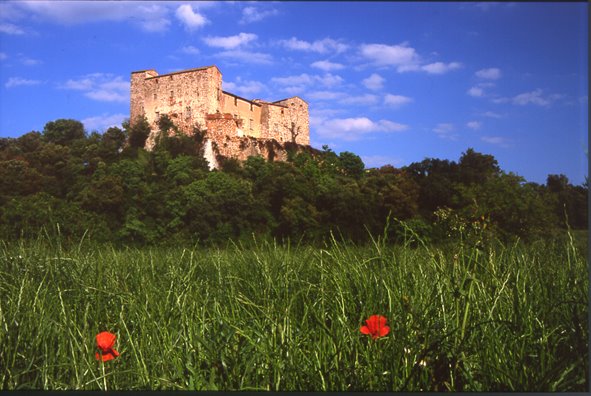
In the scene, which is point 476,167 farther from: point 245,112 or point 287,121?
point 245,112

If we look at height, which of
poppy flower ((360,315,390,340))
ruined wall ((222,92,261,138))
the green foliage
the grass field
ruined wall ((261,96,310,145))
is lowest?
the grass field

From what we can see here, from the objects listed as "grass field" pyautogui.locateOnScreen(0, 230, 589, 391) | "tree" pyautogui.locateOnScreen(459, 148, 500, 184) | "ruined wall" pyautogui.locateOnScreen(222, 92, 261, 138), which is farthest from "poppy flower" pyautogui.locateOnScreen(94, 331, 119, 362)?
"ruined wall" pyautogui.locateOnScreen(222, 92, 261, 138)

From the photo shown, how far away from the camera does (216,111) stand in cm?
473

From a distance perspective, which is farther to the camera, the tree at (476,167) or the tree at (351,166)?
the tree at (351,166)

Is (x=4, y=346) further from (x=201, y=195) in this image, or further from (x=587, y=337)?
(x=201, y=195)

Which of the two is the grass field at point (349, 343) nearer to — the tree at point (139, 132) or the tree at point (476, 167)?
the tree at point (476, 167)

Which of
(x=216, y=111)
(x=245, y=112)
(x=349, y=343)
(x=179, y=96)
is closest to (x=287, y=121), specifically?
(x=245, y=112)

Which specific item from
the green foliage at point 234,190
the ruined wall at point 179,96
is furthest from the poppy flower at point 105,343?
the ruined wall at point 179,96

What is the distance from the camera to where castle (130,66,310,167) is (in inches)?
147

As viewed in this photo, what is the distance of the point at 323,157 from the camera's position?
4434 mm

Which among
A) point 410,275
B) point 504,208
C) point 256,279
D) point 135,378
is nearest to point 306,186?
point 504,208

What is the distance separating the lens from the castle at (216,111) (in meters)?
3.74

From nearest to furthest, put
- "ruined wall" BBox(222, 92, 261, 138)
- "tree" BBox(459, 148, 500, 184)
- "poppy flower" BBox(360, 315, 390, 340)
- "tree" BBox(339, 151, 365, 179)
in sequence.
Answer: "poppy flower" BBox(360, 315, 390, 340) → "tree" BBox(459, 148, 500, 184) → "ruined wall" BBox(222, 92, 261, 138) → "tree" BBox(339, 151, 365, 179)

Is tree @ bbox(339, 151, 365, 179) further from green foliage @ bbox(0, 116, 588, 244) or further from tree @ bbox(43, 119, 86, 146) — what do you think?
tree @ bbox(43, 119, 86, 146)
